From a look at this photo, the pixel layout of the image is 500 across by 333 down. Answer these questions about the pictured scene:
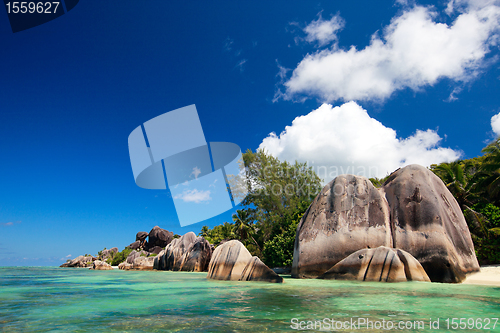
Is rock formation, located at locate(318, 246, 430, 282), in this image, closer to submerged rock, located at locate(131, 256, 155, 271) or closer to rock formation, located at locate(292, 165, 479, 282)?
rock formation, located at locate(292, 165, 479, 282)

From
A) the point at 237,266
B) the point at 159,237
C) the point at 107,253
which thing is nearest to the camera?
the point at 237,266

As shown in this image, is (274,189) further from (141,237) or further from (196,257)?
(141,237)

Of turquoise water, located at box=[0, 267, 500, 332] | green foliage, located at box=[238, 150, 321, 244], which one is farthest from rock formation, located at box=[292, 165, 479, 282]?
green foliage, located at box=[238, 150, 321, 244]

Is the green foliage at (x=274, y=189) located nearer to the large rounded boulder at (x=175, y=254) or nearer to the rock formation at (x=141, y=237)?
the large rounded boulder at (x=175, y=254)

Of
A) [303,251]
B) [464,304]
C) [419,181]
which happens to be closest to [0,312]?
[464,304]

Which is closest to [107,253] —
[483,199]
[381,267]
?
[381,267]

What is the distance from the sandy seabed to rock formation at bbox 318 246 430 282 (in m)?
2.22

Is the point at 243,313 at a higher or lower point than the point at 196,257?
higher

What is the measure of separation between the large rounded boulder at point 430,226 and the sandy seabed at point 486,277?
26 centimetres

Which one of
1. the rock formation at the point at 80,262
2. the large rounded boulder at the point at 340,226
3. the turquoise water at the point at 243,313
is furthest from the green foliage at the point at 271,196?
the rock formation at the point at 80,262

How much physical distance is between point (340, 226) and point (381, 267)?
3.44 metres

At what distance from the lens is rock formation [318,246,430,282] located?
1105cm

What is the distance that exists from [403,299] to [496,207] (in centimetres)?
1785

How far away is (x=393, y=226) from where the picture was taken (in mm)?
14031
